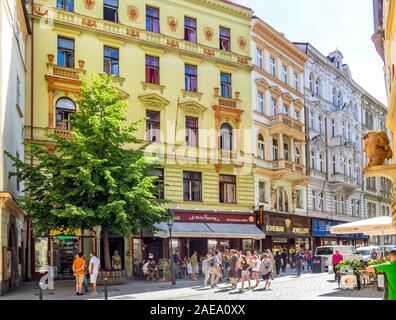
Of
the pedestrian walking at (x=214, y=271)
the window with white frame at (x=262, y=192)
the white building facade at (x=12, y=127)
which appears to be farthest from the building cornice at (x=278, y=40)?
the pedestrian walking at (x=214, y=271)

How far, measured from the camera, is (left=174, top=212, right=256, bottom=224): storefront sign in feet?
111

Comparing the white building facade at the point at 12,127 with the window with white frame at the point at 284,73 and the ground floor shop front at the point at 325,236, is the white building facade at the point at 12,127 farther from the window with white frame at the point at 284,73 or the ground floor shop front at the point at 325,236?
the ground floor shop front at the point at 325,236

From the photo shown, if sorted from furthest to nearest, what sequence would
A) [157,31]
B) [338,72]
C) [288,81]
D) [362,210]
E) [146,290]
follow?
[362,210] < [338,72] < [288,81] < [157,31] < [146,290]

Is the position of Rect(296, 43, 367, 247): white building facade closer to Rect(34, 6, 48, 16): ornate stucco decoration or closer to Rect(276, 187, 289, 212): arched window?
Rect(276, 187, 289, 212): arched window

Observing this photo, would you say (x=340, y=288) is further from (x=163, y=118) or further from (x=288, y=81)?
(x=288, y=81)

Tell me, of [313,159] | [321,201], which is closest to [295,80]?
[313,159]

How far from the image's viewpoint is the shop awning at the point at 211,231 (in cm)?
3225

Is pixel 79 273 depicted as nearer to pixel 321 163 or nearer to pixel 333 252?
pixel 333 252

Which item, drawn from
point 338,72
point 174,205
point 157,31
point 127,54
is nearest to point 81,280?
point 174,205

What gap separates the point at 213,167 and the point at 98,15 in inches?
451

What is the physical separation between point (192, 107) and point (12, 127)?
13098 millimetres

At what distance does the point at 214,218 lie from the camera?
35.5 m

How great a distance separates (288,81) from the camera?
45094 millimetres

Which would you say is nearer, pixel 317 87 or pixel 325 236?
pixel 325 236
